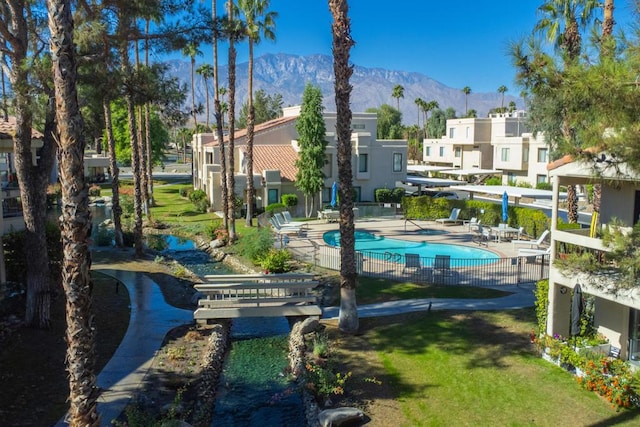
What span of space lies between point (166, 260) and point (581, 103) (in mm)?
23671

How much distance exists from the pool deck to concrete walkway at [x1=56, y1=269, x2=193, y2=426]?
28.9 feet

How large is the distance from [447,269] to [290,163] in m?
24.7

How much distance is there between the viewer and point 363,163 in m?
46.6

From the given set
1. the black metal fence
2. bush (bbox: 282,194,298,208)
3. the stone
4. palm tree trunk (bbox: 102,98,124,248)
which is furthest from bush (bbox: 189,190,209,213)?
the stone

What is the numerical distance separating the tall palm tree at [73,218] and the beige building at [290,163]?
111 ft

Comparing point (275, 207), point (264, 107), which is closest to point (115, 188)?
point (275, 207)

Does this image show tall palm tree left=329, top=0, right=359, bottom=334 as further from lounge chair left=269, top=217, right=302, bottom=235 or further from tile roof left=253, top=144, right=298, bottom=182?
tile roof left=253, top=144, right=298, bottom=182

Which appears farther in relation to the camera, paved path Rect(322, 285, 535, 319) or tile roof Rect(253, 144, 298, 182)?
tile roof Rect(253, 144, 298, 182)

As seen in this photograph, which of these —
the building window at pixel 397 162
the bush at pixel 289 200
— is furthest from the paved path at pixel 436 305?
the building window at pixel 397 162

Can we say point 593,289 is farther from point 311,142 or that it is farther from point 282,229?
point 311,142

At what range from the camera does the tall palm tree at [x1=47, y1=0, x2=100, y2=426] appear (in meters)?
7.82

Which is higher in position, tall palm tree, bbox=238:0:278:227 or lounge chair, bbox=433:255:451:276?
tall palm tree, bbox=238:0:278:227

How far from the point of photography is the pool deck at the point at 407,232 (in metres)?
30.0

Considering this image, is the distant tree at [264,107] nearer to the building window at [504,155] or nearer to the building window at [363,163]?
the building window at [504,155]
